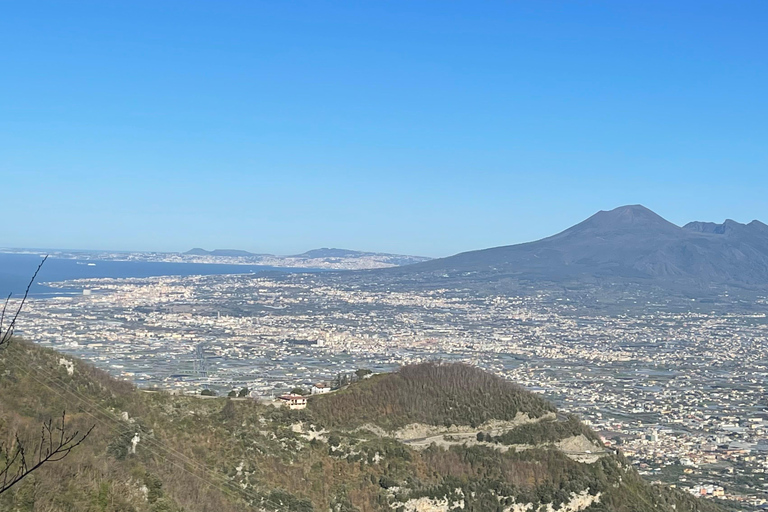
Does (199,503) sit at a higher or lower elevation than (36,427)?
lower

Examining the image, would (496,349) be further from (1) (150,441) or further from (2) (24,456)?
(2) (24,456)

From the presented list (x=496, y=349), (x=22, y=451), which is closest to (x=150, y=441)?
(x=22, y=451)

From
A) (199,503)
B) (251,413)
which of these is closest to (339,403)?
A: (251,413)

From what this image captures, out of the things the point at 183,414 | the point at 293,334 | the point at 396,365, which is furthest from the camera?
the point at 293,334

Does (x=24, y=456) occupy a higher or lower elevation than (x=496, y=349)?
higher

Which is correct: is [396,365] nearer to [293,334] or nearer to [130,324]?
[293,334]

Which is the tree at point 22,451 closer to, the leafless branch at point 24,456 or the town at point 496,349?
the leafless branch at point 24,456

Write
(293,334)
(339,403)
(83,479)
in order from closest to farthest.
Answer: (83,479) < (339,403) < (293,334)

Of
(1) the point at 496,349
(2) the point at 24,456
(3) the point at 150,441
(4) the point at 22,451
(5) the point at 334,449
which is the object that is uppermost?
(4) the point at 22,451

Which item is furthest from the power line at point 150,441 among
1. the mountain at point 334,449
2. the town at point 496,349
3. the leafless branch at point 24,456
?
the town at point 496,349
